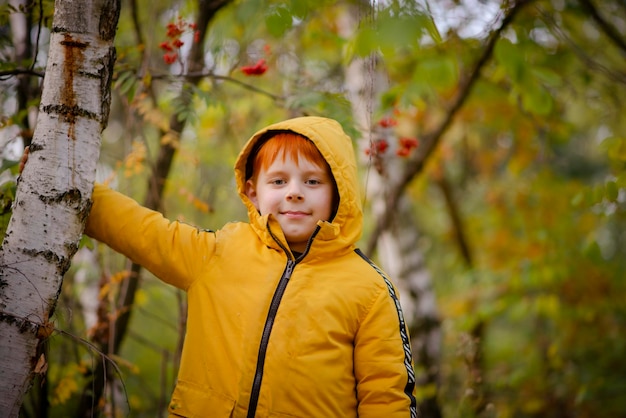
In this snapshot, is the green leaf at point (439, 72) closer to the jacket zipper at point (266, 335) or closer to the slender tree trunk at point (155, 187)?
the slender tree trunk at point (155, 187)

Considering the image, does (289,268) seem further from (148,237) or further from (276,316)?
(148,237)

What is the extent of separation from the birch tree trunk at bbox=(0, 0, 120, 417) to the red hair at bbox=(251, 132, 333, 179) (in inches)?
25.9

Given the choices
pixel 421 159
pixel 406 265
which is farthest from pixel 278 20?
pixel 406 265

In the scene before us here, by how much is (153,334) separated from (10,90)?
566cm

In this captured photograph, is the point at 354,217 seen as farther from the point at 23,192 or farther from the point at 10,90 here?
the point at 10,90

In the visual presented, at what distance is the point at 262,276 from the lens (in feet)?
6.19

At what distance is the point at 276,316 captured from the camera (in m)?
1.81

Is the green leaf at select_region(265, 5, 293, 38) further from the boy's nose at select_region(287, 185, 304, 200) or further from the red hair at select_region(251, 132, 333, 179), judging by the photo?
the boy's nose at select_region(287, 185, 304, 200)

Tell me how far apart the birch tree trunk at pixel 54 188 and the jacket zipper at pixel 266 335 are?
684 millimetres

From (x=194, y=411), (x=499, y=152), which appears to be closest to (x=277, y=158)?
(x=194, y=411)

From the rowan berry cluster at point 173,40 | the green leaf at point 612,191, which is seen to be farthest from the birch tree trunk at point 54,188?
the green leaf at point 612,191

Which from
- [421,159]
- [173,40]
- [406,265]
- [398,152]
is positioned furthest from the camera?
[406,265]

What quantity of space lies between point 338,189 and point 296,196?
0.18 meters

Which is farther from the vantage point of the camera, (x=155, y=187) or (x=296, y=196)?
(x=155, y=187)
